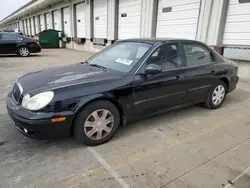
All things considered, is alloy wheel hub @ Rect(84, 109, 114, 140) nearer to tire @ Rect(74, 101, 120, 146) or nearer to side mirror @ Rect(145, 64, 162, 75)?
tire @ Rect(74, 101, 120, 146)

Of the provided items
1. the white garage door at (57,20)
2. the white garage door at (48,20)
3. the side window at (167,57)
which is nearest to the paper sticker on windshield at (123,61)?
the side window at (167,57)

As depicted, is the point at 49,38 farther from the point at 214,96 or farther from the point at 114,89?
the point at 114,89

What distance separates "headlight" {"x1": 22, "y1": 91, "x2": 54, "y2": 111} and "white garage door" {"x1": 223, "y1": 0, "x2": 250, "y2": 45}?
7.00m

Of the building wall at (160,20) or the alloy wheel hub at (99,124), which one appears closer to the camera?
the alloy wheel hub at (99,124)

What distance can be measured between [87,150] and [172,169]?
111 centimetres

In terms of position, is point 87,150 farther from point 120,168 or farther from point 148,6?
point 148,6

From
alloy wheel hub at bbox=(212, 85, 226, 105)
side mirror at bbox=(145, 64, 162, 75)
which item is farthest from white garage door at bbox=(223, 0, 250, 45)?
side mirror at bbox=(145, 64, 162, 75)

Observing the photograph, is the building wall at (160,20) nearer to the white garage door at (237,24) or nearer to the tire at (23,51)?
the white garage door at (237,24)

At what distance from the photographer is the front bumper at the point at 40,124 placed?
2.26m

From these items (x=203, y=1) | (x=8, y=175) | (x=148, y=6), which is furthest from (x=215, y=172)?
(x=148, y=6)

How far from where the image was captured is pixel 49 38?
63.5 ft

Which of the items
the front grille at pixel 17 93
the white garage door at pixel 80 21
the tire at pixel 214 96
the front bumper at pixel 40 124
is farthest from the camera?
the white garage door at pixel 80 21

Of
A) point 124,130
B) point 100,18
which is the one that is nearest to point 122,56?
point 124,130

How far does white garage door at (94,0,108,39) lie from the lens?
13.9 meters
